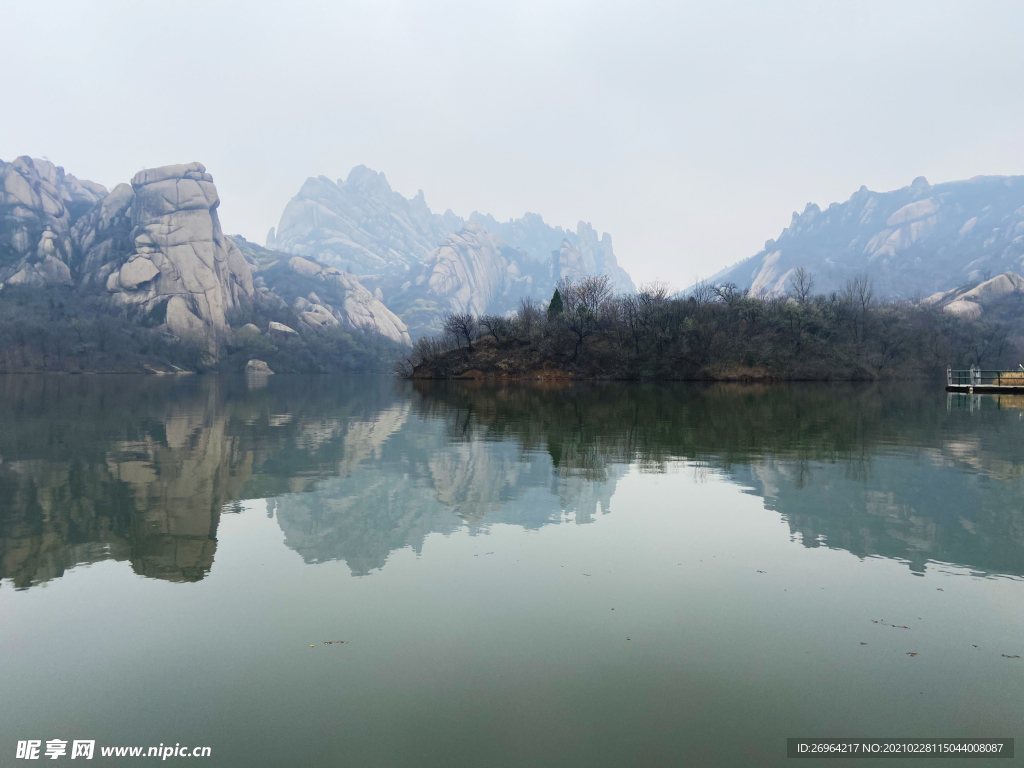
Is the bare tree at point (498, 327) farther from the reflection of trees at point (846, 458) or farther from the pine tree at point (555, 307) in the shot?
the reflection of trees at point (846, 458)

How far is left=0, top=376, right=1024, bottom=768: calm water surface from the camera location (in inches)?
234

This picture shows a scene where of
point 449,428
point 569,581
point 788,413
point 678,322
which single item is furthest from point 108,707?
point 678,322

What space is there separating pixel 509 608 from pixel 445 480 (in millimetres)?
9964

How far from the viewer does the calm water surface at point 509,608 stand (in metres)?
5.95

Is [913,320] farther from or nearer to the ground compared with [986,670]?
farther from the ground

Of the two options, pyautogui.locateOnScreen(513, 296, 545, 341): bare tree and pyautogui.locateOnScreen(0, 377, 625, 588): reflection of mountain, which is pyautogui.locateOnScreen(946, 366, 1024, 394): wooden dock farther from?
pyautogui.locateOnScreen(513, 296, 545, 341): bare tree

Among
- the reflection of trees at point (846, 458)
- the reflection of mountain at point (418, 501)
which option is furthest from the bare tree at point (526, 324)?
the reflection of mountain at point (418, 501)

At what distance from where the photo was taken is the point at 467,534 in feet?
42.4

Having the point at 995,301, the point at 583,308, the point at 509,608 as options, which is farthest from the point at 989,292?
the point at 509,608

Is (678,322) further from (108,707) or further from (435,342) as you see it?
(108,707)

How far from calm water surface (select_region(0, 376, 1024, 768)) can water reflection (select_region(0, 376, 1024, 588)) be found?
0.14m

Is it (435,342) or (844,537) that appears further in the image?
(435,342)

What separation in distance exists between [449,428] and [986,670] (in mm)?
27586

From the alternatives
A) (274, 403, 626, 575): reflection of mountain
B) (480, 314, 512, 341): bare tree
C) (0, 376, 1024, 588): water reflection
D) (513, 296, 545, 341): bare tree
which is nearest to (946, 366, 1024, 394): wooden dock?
(0, 376, 1024, 588): water reflection
